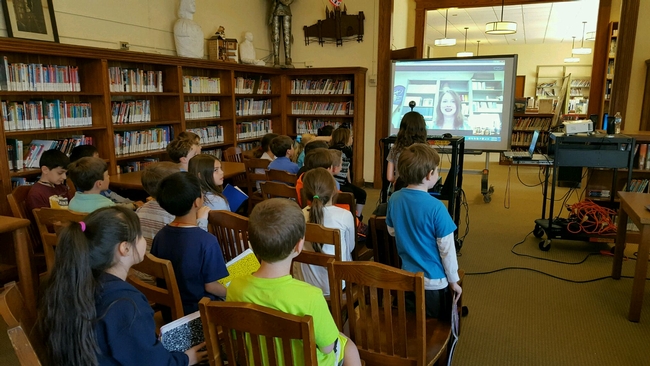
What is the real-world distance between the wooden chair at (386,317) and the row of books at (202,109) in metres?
4.06

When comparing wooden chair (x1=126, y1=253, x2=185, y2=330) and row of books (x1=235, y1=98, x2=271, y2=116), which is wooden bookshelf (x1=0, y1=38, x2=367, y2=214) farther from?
wooden chair (x1=126, y1=253, x2=185, y2=330)

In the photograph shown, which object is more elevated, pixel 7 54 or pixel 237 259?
pixel 7 54

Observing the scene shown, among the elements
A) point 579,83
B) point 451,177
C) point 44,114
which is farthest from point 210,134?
point 579,83

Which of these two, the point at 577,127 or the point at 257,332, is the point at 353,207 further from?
the point at 577,127

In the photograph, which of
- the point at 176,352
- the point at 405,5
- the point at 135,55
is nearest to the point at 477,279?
the point at 176,352

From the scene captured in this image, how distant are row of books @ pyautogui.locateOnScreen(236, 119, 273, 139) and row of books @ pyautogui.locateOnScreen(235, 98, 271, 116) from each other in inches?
6.0

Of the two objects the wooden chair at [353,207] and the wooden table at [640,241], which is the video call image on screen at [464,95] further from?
the wooden chair at [353,207]

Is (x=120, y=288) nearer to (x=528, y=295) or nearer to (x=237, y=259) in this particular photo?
(x=237, y=259)

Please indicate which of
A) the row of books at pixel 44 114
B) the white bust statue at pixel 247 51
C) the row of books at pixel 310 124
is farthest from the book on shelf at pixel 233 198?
the row of books at pixel 310 124

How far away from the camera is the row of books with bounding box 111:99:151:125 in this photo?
4.24m

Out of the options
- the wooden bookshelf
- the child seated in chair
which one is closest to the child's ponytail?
the child seated in chair

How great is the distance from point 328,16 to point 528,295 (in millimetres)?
Result: 4910

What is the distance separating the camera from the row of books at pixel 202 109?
519 centimetres

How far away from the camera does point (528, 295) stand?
308 cm
